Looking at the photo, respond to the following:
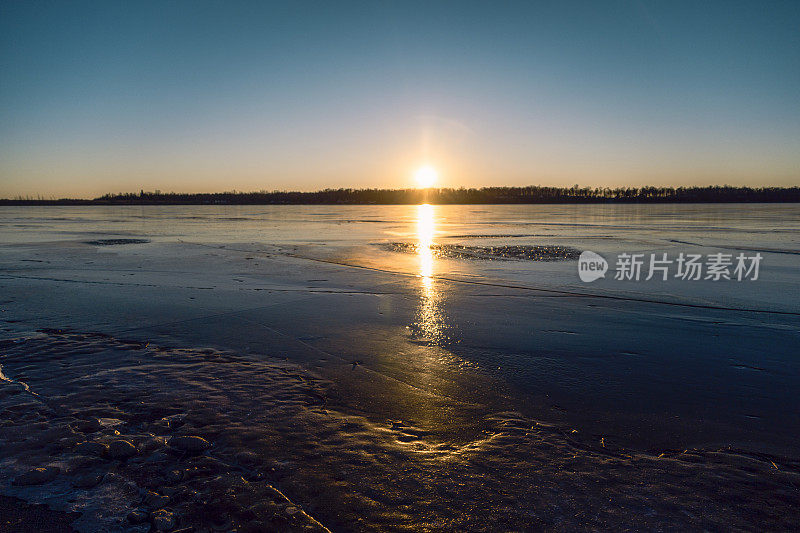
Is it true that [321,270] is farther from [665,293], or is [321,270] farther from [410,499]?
[410,499]

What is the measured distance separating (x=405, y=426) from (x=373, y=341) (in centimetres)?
216

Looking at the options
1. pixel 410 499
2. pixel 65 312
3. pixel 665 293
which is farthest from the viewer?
pixel 665 293

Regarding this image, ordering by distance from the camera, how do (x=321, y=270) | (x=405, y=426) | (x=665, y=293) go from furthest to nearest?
(x=321, y=270) < (x=665, y=293) < (x=405, y=426)

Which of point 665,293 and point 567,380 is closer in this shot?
point 567,380

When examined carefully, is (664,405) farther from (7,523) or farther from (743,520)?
(7,523)

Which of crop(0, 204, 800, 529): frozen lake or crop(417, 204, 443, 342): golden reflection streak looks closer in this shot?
crop(0, 204, 800, 529): frozen lake

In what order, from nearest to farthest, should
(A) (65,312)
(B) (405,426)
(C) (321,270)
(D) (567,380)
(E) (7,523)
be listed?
1. (E) (7,523)
2. (B) (405,426)
3. (D) (567,380)
4. (A) (65,312)
5. (C) (321,270)

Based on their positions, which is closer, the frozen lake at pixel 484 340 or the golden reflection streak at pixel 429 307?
the frozen lake at pixel 484 340

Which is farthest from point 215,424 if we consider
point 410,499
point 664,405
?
point 664,405

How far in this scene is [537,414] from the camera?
3.50 meters

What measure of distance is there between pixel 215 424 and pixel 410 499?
5.30 feet

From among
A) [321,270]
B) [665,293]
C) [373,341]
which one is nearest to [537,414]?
[373,341]

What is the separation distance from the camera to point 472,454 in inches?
115

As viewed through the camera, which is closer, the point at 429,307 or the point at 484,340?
the point at 484,340
